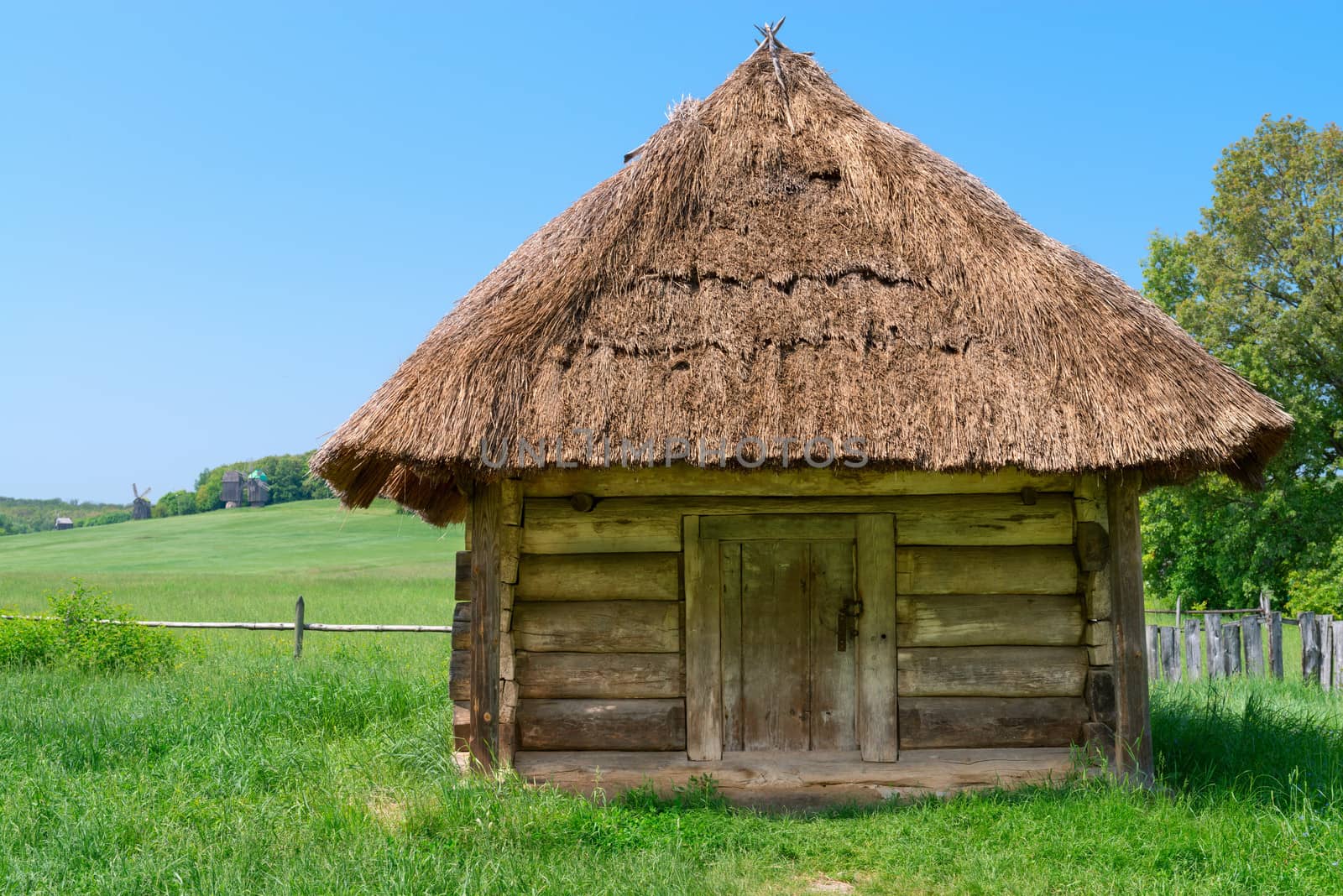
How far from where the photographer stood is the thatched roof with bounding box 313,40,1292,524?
5.35m

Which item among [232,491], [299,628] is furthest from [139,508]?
[299,628]

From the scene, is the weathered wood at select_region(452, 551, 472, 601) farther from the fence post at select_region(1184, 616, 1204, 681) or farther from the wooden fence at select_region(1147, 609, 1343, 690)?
the fence post at select_region(1184, 616, 1204, 681)

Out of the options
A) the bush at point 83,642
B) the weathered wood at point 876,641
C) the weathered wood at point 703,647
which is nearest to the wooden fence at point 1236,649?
the weathered wood at point 876,641

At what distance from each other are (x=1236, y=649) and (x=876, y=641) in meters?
8.02

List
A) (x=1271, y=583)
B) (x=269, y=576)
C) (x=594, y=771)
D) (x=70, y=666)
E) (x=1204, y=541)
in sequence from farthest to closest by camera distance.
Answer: (x=269, y=576) → (x=1204, y=541) → (x=1271, y=583) → (x=70, y=666) → (x=594, y=771)

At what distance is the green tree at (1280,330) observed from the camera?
1838 centimetres

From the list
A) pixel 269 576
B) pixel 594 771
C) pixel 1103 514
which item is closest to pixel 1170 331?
pixel 1103 514

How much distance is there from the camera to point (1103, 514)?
583 centimetres

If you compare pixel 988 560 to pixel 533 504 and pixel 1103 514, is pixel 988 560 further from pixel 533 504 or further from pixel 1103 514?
pixel 533 504

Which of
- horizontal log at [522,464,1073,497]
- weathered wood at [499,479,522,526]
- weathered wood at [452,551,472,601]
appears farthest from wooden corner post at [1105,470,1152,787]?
weathered wood at [452,551,472,601]

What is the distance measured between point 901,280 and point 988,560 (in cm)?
185

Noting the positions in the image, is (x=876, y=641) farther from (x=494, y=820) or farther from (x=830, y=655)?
(x=494, y=820)

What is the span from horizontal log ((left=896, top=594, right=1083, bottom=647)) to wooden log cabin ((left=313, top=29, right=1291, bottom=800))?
2cm

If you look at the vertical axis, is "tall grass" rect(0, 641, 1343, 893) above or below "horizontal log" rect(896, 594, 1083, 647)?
below
